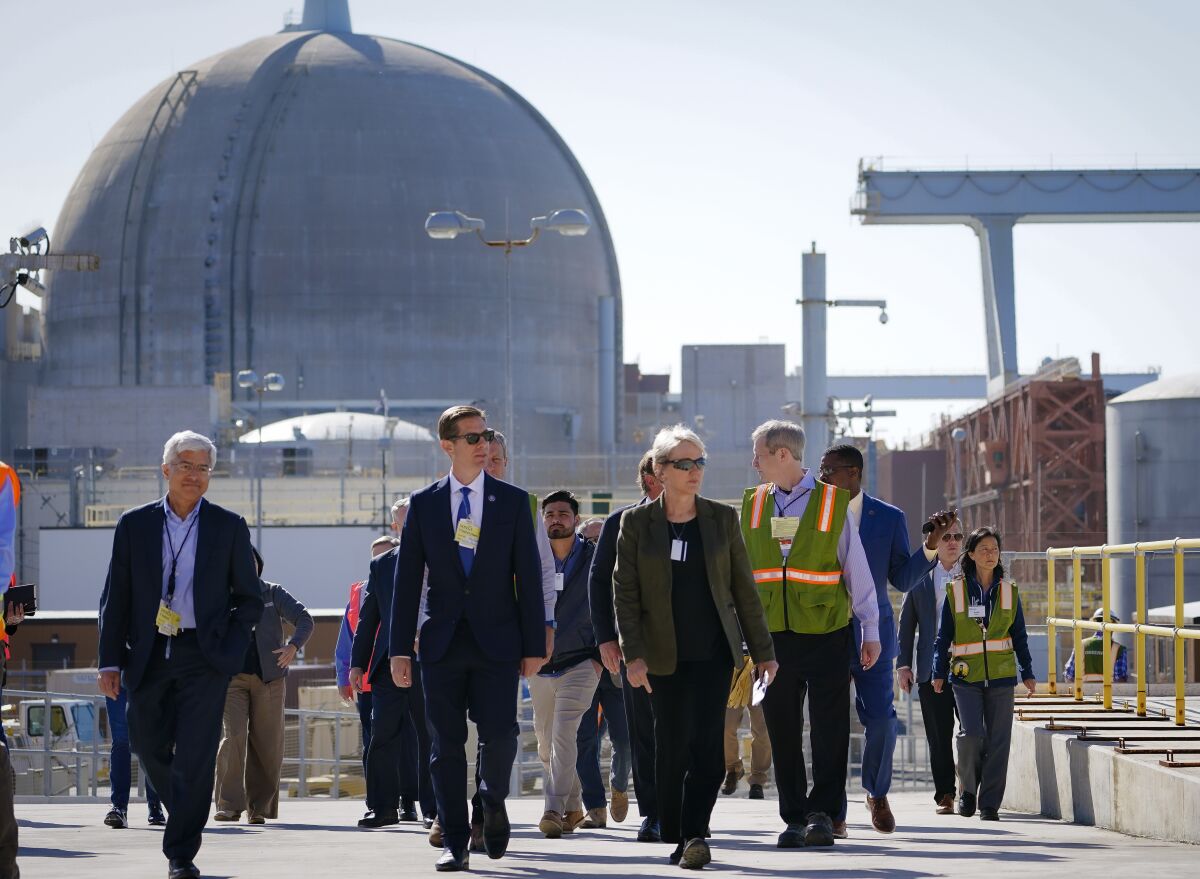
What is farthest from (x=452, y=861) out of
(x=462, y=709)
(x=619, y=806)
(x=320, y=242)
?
(x=320, y=242)

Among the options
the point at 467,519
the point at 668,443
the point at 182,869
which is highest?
the point at 668,443

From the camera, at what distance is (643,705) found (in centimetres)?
848

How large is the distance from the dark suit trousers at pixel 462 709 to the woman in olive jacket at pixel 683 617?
561mm

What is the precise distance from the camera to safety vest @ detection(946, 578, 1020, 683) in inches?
443

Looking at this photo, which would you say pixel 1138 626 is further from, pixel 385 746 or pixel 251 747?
pixel 251 747

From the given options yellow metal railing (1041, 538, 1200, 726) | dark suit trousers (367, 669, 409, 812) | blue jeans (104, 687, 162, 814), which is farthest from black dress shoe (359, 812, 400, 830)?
yellow metal railing (1041, 538, 1200, 726)

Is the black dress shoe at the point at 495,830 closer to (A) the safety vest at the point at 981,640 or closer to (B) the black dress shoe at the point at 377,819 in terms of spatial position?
(B) the black dress shoe at the point at 377,819

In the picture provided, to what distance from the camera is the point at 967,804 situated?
1147 centimetres

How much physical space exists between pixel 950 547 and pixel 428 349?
55.1m

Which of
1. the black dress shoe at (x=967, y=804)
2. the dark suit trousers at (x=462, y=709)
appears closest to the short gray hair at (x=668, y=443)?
the dark suit trousers at (x=462, y=709)

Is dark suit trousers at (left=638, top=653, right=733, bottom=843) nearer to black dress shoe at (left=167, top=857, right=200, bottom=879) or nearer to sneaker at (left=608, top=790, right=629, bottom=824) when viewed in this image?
black dress shoe at (left=167, top=857, right=200, bottom=879)

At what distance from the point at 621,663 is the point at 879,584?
1526 millimetres

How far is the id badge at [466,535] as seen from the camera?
25.9 feet

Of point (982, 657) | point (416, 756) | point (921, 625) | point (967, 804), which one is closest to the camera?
point (982, 657)
